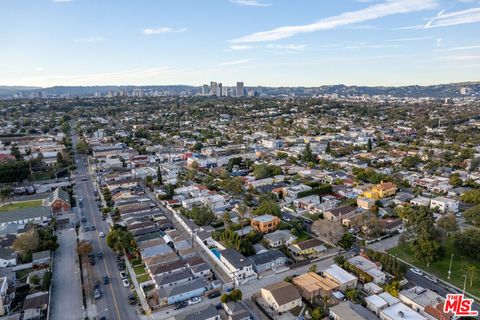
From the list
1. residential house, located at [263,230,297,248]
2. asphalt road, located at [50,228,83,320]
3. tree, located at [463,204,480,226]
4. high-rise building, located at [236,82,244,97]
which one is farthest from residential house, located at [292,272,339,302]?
high-rise building, located at [236,82,244,97]

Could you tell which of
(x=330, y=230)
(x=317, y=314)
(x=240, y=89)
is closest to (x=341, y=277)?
(x=317, y=314)

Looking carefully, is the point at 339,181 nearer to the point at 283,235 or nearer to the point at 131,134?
the point at 283,235

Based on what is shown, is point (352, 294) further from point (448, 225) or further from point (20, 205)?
point (20, 205)

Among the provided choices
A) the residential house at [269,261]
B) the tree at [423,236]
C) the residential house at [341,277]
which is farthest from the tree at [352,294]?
the tree at [423,236]

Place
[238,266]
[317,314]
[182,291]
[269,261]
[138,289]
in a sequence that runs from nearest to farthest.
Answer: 1. [317,314]
2. [182,291]
3. [138,289]
4. [238,266]
5. [269,261]

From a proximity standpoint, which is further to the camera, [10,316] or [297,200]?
[297,200]

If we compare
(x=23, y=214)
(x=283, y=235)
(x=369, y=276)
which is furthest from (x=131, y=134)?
(x=369, y=276)

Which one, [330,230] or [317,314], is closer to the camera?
[317,314]
